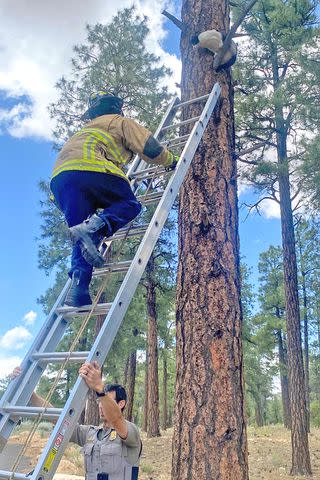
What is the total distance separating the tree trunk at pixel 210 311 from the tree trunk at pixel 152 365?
10.7 m

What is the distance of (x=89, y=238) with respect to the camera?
2.64 m

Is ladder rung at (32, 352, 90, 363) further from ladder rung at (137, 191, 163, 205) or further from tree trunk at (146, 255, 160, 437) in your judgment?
tree trunk at (146, 255, 160, 437)

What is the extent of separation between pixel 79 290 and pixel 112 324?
1.51ft

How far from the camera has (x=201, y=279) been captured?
3.37 meters

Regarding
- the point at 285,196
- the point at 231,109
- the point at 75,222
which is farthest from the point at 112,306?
the point at 285,196

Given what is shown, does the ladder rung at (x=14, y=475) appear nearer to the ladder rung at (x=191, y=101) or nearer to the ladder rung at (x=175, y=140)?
the ladder rung at (x=175, y=140)

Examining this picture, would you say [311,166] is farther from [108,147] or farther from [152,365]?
[152,365]

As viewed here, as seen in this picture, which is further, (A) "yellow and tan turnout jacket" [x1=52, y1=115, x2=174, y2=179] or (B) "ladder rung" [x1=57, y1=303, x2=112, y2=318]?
(A) "yellow and tan turnout jacket" [x1=52, y1=115, x2=174, y2=179]

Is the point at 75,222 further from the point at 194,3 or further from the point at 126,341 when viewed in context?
the point at 126,341

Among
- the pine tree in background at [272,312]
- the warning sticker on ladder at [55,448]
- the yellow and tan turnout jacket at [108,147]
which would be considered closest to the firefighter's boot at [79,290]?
the yellow and tan turnout jacket at [108,147]

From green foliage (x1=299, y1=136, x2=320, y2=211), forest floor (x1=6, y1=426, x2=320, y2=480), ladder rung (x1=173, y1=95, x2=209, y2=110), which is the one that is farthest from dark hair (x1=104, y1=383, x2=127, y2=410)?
green foliage (x1=299, y1=136, x2=320, y2=211)

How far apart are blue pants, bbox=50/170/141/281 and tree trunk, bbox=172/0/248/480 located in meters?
0.81

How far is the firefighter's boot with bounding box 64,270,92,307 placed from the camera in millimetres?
2754

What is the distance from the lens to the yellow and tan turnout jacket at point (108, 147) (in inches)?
110
